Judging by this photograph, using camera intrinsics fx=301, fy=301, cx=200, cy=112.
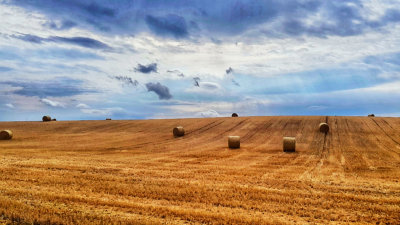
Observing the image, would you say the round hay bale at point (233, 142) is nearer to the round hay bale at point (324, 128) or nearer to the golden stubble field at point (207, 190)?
the golden stubble field at point (207, 190)

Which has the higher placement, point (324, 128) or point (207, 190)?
point (324, 128)

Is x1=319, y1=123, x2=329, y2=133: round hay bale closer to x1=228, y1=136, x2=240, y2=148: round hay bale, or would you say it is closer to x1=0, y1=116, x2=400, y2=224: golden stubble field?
x1=0, y1=116, x2=400, y2=224: golden stubble field

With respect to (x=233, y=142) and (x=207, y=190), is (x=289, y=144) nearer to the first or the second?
(x=233, y=142)

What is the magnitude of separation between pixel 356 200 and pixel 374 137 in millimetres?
19601

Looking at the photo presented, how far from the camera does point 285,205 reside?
718cm

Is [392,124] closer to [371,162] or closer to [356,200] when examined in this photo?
[371,162]

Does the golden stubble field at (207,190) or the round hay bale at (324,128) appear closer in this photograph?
the golden stubble field at (207,190)

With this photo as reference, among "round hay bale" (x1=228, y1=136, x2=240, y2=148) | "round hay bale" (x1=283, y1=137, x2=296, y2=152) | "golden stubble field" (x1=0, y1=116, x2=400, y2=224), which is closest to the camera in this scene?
"golden stubble field" (x1=0, y1=116, x2=400, y2=224)

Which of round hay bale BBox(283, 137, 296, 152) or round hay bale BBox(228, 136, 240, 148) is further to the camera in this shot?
round hay bale BBox(228, 136, 240, 148)

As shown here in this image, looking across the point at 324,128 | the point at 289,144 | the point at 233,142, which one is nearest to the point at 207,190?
the point at 289,144

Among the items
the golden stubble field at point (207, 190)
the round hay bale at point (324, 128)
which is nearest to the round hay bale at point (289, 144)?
the golden stubble field at point (207, 190)

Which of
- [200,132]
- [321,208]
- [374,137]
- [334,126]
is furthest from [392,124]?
[321,208]

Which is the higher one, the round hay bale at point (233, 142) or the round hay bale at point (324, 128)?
the round hay bale at point (324, 128)

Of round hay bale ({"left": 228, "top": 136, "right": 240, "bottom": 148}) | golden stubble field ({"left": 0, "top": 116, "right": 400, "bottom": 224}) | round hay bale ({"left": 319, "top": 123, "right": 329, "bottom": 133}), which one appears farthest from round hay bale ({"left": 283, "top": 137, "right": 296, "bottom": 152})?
round hay bale ({"left": 319, "top": 123, "right": 329, "bottom": 133})
